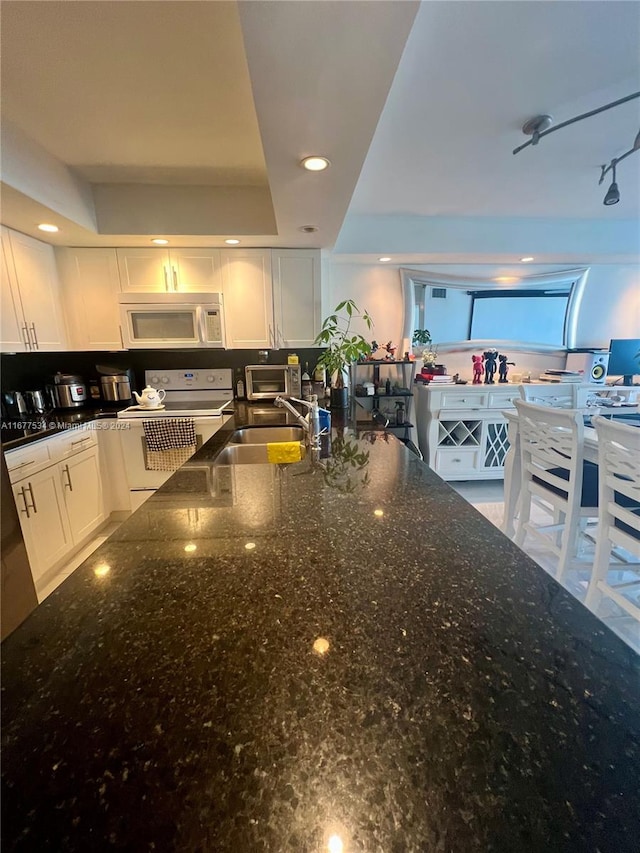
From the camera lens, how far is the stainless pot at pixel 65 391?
9.05ft

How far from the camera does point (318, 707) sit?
43 cm

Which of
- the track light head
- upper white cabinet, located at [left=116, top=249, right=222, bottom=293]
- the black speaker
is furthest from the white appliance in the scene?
the black speaker

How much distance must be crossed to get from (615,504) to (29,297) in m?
3.82

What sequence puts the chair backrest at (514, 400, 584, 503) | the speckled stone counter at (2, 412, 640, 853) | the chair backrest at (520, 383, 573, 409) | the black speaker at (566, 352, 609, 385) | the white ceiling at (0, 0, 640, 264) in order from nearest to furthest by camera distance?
the speckled stone counter at (2, 412, 640, 853) → the white ceiling at (0, 0, 640, 264) → the chair backrest at (514, 400, 584, 503) → the chair backrest at (520, 383, 573, 409) → the black speaker at (566, 352, 609, 385)

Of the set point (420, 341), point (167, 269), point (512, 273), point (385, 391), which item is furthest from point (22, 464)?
point (512, 273)

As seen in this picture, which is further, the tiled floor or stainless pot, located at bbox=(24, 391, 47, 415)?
stainless pot, located at bbox=(24, 391, 47, 415)

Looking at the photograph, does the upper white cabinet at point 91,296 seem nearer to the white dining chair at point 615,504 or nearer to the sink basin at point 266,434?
the sink basin at point 266,434

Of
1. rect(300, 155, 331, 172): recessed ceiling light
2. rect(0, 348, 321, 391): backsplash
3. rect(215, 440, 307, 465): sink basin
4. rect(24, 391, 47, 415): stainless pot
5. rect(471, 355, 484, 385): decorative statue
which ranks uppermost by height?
rect(300, 155, 331, 172): recessed ceiling light

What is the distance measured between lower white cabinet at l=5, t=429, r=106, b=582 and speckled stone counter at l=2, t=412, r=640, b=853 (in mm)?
1708

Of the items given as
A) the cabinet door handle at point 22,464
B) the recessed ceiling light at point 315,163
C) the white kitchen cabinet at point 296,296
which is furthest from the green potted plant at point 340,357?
the cabinet door handle at point 22,464

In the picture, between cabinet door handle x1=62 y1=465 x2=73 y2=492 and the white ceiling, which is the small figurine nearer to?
the white ceiling

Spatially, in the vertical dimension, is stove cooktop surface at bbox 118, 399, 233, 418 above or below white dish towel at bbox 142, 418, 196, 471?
above

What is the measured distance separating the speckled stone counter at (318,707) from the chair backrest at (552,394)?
3026mm

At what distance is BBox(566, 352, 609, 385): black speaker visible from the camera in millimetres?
3436
